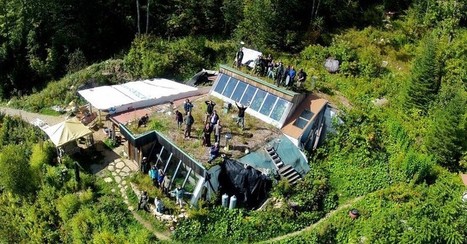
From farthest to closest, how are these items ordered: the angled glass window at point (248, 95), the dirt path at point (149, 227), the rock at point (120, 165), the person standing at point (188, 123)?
the angled glass window at point (248, 95) → the rock at point (120, 165) → the person standing at point (188, 123) → the dirt path at point (149, 227)

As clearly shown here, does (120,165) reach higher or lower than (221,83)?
lower

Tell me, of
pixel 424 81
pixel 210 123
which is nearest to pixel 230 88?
pixel 210 123

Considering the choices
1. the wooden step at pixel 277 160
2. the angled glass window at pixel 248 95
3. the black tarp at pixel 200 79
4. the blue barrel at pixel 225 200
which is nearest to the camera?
the blue barrel at pixel 225 200

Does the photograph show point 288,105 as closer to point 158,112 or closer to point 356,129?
point 356,129

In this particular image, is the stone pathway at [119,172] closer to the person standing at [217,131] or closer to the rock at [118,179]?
the rock at [118,179]

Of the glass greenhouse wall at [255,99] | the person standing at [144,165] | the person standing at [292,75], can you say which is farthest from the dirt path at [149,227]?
the person standing at [292,75]

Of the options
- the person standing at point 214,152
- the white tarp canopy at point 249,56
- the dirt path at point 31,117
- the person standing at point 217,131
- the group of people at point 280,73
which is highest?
the group of people at point 280,73

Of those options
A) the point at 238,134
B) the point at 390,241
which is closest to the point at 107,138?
the point at 238,134

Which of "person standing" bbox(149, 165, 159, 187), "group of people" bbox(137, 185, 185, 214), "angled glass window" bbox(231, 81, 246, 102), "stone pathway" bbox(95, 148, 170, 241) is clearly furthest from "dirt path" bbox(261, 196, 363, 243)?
"angled glass window" bbox(231, 81, 246, 102)

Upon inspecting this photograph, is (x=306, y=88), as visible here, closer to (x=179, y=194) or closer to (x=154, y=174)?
(x=179, y=194)
